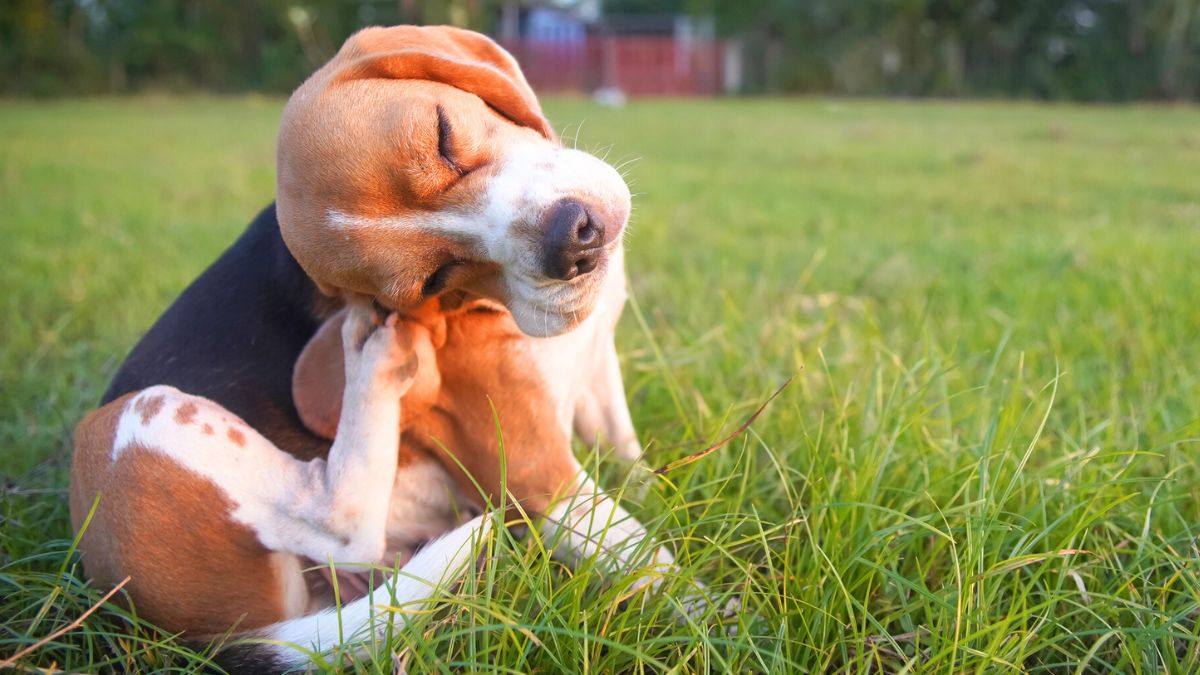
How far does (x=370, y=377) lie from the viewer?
2.24m

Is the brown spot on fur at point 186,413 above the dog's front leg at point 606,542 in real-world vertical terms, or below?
above

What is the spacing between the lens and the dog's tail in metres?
2.03

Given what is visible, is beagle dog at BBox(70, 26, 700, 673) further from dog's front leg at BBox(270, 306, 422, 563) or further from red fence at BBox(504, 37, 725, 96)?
red fence at BBox(504, 37, 725, 96)

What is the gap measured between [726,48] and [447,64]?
99.4 ft

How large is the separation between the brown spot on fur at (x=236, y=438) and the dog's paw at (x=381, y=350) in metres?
0.30

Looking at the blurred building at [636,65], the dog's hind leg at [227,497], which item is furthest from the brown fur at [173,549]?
the blurred building at [636,65]

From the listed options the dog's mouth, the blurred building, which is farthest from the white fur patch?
the blurred building

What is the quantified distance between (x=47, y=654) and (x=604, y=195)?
1.64 metres

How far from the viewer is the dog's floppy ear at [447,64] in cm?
223

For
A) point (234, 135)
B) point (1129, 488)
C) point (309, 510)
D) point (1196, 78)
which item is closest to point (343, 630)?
point (309, 510)

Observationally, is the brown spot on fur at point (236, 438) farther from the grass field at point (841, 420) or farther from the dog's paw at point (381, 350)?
the grass field at point (841, 420)

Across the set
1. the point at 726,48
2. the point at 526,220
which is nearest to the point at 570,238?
the point at 526,220

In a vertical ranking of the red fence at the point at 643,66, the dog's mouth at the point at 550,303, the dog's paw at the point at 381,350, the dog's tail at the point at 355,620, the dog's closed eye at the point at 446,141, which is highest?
the red fence at the point at 643,66

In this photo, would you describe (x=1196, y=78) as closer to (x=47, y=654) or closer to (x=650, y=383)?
(x=650, y=383)
